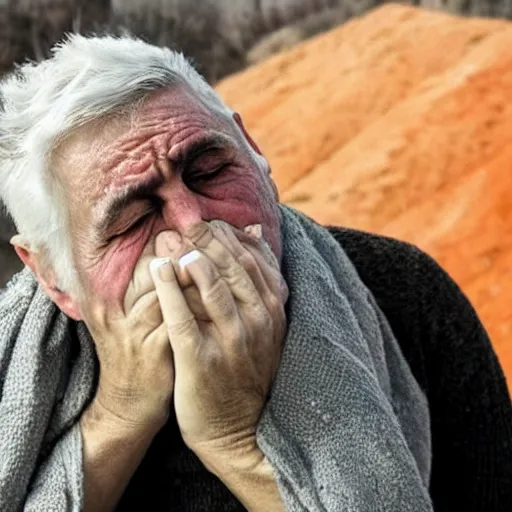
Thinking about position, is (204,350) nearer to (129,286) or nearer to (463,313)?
(129,286)

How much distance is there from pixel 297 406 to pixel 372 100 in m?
4.35

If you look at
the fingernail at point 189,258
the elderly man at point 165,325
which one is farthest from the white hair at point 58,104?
the fingernail at point 189,258

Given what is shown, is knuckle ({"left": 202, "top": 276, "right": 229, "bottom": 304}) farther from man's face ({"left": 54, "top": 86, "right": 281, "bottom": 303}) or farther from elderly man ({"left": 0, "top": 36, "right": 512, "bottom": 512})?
man's face ({"left": 54, "top": 86, "right": 281, "bottom": 303})

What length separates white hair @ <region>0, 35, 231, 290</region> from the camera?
4.65ft

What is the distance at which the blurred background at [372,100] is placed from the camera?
4.00m

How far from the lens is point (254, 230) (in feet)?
4.71

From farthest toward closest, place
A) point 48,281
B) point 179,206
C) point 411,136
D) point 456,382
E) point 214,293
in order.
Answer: point 411,136 < point 456,382 < point 48,281 < point 179,206 < point 214,293

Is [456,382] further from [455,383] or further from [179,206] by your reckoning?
[179,206]

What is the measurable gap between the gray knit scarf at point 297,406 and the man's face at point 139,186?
0.14 m

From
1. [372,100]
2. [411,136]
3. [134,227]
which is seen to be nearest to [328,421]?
[134,227]

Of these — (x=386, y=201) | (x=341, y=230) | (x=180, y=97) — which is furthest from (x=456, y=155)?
(x=180, y=97)

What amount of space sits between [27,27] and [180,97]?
6.16m

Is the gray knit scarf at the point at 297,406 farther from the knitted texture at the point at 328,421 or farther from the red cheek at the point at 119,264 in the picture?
the red cheek at the point at 119,264

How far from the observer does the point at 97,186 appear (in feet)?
4.63
